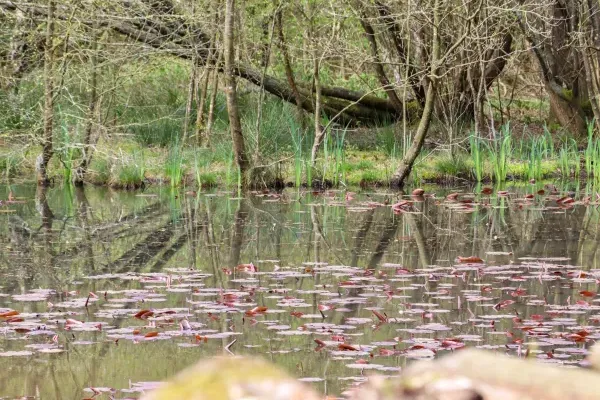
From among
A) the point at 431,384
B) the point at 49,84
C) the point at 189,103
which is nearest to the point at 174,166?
the point at 49,84

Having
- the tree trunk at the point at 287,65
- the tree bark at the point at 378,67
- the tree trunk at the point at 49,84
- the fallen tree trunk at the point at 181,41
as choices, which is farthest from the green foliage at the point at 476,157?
the tree trunk at the point at 49,84

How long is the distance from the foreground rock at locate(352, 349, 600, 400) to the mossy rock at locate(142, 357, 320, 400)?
16 centimetres

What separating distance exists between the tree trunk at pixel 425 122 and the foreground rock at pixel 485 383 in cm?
1290

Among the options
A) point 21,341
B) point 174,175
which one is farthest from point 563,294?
point 174,175

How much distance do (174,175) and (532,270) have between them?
895 centimetres

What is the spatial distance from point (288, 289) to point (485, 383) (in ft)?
18.5

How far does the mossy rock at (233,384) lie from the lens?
176 cm

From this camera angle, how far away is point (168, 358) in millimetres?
5305

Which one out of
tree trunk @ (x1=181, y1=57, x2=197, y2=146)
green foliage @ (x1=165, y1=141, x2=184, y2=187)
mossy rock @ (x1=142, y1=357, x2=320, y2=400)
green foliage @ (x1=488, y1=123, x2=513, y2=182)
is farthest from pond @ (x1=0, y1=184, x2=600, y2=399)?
tree trunk @ (x1=181, y1=57, x2=197, y2=146)

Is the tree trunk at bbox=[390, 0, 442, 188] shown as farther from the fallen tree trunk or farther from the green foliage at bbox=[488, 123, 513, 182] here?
the green foliage at bbox=[488, 123, 513, 182]

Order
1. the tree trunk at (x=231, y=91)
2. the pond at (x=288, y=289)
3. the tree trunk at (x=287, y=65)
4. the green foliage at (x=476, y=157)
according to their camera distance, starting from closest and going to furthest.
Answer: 1. the pond at (x=288, y=289)
2. the tree trunk at (x=231, y=91)
3. the green foliage at (x=476, y=157)
4. the tree trunk at (x=287, y=65)

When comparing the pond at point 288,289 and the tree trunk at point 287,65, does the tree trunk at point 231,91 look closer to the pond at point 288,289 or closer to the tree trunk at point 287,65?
the pond at point 288,289

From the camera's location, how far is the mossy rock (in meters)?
1.76

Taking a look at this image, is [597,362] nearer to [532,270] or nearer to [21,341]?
[21,341]
